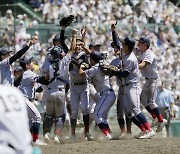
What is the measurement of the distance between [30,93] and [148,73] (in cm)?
228

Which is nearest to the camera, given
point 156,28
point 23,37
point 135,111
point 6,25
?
point 135,111

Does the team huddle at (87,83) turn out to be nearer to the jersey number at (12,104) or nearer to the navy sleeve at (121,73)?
the navy sleeve at (121,73)

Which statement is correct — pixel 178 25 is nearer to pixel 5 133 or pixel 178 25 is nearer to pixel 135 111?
pixel 135 111

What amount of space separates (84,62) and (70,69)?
11.2 inches

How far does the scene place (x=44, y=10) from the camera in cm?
2198

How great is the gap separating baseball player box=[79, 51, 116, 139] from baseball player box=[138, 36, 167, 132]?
2.38 feet

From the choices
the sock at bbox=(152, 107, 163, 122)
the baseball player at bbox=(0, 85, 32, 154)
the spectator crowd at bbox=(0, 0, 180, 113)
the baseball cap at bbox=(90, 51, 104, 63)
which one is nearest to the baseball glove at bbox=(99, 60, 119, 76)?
the baseball cap at bbox=(90, 51, 104, 63)

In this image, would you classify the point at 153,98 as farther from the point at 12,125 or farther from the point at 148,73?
the point at 12,125

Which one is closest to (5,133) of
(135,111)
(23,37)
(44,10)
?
(135,111)

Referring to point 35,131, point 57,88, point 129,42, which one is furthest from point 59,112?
point 129,42

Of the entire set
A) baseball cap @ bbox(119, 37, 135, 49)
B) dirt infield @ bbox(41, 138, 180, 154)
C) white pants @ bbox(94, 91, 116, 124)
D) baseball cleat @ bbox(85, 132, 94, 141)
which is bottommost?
baseball cleat @ bbox(85, 132, 94, 141)

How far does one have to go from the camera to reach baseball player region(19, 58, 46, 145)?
11273 millimetres

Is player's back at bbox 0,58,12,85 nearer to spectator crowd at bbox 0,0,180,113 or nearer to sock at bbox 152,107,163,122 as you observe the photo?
sock at bbox 152,107,163,122

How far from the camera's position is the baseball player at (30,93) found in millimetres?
11273
